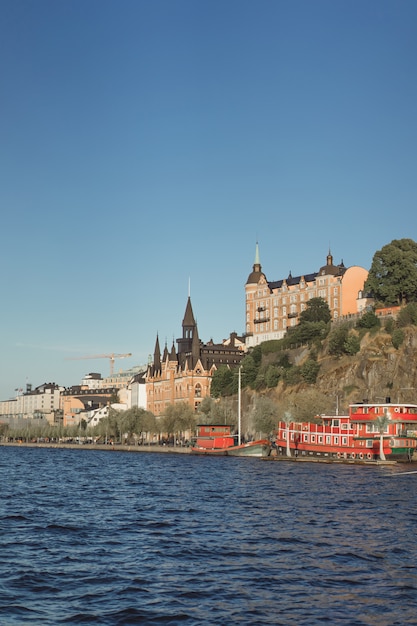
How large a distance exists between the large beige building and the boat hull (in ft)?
133

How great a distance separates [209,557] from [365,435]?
69887 mm

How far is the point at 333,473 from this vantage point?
8106 cm

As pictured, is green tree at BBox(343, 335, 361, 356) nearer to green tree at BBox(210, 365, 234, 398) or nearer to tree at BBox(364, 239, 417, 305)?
tree at BBox(364, 239, 417, 305)

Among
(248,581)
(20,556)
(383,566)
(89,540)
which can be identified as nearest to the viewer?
(248,581)

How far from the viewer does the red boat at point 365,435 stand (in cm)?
A: 9638

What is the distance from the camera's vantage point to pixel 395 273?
14288 cm

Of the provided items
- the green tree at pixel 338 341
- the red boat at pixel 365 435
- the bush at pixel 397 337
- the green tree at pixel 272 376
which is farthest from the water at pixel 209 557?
the green tree at pixel 272 376

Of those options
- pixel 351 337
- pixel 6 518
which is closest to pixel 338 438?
pixel 351 337

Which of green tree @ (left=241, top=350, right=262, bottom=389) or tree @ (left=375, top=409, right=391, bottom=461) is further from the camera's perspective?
green tree @ (left=241, top=350, right=262, bottom=389)

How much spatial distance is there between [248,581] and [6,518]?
20.8 m

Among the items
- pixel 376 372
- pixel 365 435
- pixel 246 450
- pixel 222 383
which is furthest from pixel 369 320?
pixel 222 383

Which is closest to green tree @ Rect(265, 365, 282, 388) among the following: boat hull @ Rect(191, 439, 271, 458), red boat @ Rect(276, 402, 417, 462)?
boat hull @ Rect(191, 439, 271, 458)

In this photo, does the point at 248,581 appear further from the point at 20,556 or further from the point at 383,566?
the point at 20,556

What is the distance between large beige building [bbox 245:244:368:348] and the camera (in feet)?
538
